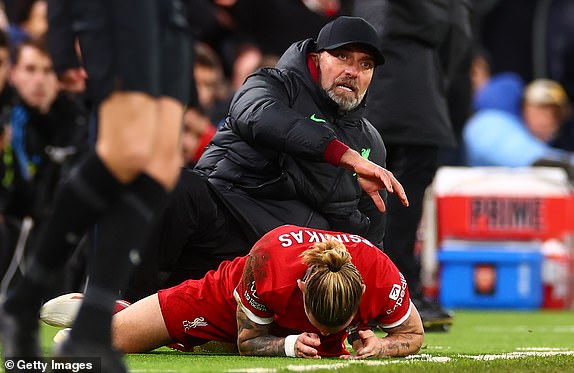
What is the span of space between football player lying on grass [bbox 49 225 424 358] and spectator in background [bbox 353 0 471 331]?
2.32 meters

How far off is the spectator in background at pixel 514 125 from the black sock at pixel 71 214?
9.03 metres

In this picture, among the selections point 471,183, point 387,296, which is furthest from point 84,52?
point 471,183

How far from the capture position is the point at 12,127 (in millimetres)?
9852

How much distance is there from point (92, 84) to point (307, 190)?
2.75 m

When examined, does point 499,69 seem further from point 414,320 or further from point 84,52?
point 84,52

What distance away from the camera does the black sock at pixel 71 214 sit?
391 cm

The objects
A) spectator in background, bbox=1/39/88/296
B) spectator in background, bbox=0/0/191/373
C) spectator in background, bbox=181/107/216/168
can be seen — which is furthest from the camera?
spectator in background, bbox=181/107/216/168

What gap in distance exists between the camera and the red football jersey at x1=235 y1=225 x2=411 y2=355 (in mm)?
5184

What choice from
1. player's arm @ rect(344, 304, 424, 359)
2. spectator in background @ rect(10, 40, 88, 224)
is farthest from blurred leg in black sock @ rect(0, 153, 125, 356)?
spectator in background @ rect(10, 40, 88, 224)

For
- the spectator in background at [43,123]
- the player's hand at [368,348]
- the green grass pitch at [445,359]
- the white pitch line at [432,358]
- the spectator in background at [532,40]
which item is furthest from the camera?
the spectator in background at [532,40]

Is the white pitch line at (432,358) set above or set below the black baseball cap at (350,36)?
below

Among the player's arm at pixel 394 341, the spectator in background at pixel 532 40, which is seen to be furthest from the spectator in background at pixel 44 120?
the spectator in background at pixel 532 40

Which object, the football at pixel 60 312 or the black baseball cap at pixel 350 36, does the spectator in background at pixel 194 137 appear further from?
the football at pixel 60 312

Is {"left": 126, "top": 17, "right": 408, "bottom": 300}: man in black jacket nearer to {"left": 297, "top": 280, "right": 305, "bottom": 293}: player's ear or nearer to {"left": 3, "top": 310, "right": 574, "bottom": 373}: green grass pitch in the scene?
{"left": 3, "top": 310, "right": 574, "bottom": 373}: green grass pitch
